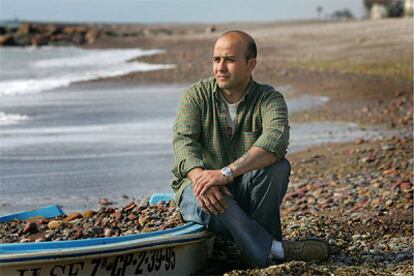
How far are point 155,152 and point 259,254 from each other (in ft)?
23.6

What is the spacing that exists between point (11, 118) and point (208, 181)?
13.0 m

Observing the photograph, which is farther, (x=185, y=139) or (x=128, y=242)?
(x=185, y=139)

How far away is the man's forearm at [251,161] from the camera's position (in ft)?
20.7

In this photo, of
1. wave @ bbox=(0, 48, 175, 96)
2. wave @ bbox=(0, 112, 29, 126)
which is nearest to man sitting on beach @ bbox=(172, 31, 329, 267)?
wave @ bbox=(0, 112, 29, 126)

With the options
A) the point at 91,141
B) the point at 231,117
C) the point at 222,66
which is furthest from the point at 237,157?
the point at 91,141

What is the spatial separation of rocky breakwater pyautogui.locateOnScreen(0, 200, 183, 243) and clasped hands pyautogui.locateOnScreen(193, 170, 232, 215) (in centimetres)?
54

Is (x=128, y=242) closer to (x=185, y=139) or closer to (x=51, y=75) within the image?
(x=185, y=139)

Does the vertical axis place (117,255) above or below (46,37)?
above

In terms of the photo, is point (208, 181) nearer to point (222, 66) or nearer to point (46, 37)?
point (222, 66)

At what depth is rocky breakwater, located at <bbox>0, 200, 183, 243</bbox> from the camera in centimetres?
684

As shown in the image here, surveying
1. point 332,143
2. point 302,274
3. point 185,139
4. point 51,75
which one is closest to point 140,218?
point 185,139

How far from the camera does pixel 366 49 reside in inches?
1366

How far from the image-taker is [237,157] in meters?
6.63

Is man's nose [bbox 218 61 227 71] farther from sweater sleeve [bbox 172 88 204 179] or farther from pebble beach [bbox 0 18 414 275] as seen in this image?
pebble beach [bbox 0 18 414 275]
